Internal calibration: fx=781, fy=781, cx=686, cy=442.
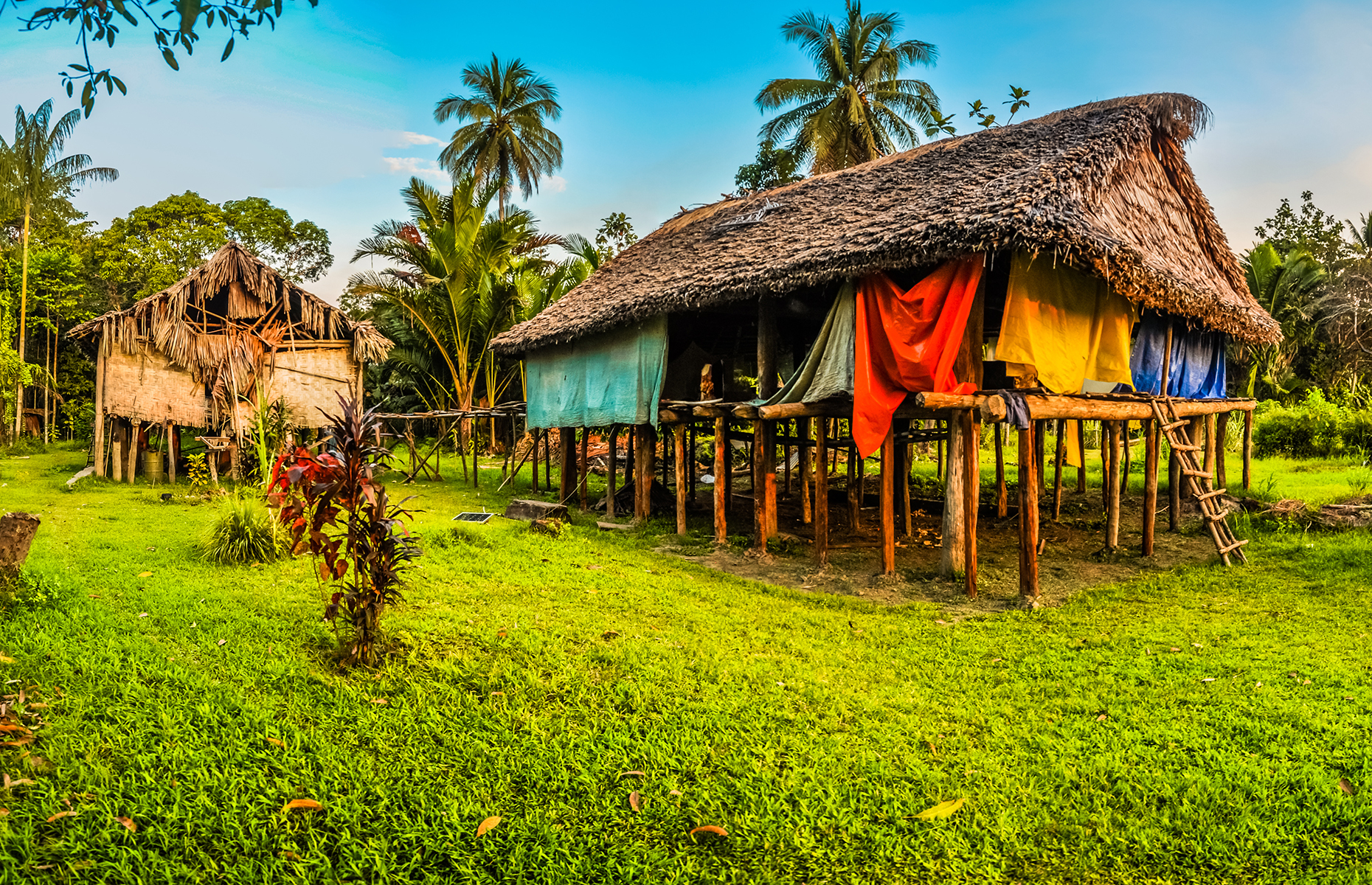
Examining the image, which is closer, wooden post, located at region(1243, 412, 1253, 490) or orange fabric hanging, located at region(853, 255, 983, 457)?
orange fabric hanging, located at region(853, 255, 983, 457)

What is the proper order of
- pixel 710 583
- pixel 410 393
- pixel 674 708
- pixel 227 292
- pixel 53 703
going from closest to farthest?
1. pixel 53 703
2. pixel 674 708
3. pixel 710 583
4. pixel 227 292
5. pixel 410 393

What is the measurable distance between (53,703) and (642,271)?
386 inches

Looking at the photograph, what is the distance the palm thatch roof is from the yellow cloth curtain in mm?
12844

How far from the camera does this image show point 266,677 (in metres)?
4.42

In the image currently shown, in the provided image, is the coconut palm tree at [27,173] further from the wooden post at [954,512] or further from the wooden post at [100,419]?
the wooden post at [954,512]

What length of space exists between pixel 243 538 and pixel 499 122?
22.9m

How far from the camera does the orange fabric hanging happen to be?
730cm

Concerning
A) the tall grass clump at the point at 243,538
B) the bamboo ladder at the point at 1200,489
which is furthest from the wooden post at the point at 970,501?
the tall grass clump at the point at 243,538

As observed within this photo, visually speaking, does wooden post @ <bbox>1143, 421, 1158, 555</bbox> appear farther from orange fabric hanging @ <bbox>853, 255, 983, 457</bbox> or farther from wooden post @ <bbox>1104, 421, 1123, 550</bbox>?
orange fabric hanging @ <bbox>853, 255, 983, 457</bbox>

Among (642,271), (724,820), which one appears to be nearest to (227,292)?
(642,271)

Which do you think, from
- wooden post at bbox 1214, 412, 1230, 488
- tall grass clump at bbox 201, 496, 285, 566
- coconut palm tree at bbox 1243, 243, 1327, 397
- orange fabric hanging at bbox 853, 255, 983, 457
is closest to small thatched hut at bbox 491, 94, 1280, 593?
orange fabric hanging at bbox 853, 255, 983, 457

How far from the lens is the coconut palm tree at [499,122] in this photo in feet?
88.0

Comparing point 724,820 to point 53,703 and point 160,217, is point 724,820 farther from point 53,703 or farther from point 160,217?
point 160,217

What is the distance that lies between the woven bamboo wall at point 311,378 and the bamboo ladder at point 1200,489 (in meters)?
13.5
